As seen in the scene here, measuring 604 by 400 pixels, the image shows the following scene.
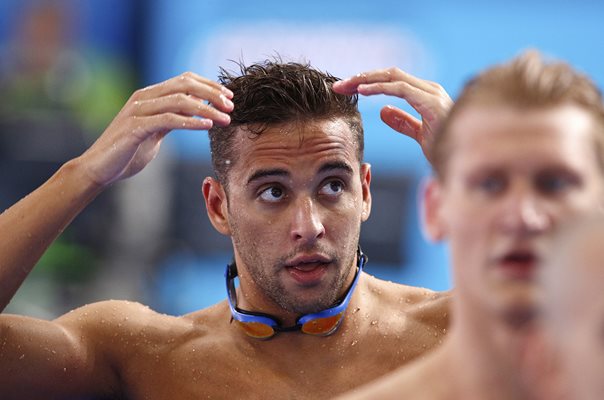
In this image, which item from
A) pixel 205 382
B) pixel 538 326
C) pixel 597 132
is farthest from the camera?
pixel 205 382

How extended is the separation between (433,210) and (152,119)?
1.09 metres

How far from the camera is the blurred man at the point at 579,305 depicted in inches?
Result: 46.2

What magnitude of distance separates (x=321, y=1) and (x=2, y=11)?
7.34ft

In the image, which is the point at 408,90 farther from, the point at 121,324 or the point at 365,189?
the point at 121,324

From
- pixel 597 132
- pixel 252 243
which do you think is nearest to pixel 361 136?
pixel 252 243

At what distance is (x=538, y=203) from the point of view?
56.3 inches

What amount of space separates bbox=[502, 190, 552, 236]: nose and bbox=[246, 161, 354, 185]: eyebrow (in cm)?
124

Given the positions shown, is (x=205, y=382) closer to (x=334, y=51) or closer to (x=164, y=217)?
(x=164, y=217)

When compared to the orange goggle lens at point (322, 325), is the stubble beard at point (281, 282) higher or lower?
higher

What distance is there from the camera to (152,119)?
260cm

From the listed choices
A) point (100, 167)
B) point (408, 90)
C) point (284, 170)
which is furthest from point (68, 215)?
point (408, 90)

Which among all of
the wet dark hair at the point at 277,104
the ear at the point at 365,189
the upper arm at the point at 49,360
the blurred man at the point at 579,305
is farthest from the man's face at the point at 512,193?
the upper arm at the point at 49,360

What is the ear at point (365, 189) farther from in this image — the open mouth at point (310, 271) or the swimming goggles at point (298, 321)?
the open mouth at point (310, 271)

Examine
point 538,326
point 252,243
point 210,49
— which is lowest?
point 210,49
